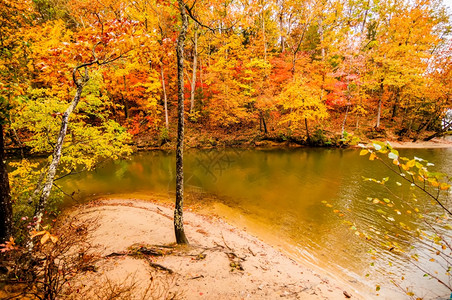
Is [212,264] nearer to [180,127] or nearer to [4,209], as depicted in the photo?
[180,127]

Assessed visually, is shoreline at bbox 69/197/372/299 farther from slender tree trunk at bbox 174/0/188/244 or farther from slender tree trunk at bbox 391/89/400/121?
slender tree trunk at bbox 391/89/400/121

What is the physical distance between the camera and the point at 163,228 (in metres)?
6.64

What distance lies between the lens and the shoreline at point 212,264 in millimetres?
4121

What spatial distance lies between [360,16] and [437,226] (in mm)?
25268

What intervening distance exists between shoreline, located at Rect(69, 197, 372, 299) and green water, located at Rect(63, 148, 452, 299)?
1034mm

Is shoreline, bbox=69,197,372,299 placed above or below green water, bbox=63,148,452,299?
above

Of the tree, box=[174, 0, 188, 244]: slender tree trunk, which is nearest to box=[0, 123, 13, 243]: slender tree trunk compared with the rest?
the tree

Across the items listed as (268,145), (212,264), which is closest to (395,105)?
(268,145)

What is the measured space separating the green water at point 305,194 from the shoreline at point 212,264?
1034 millimetres

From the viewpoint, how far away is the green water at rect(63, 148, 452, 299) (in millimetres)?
5895

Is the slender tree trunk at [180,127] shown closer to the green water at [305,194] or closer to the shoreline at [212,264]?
the shoreline at [212,264]

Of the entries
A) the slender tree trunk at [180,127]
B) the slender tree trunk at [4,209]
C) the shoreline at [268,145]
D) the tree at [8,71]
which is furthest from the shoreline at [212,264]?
the shoreline at [268,145]

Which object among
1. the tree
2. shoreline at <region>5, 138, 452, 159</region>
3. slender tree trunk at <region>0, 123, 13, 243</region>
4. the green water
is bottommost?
the green water

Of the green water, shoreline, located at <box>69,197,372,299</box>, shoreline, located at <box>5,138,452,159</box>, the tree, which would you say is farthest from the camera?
shoreline, located at <box>5,138,452,159</box>
